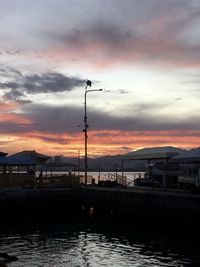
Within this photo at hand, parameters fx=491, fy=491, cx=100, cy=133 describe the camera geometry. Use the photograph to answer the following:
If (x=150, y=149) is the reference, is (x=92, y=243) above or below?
below

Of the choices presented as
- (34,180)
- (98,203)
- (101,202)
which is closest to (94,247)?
(101,202)

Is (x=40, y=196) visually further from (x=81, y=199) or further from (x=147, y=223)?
(x=147, y=223)

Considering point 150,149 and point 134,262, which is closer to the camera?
point 134,262

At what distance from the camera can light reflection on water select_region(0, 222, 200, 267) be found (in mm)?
31297

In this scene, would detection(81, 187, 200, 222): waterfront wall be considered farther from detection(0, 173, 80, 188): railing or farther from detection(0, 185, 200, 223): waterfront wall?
detection(0, 173, 80, 188): railing

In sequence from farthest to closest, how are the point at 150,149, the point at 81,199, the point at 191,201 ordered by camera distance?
1. the point at 150,149
2. the point at 81,199
3. the point at 191,201

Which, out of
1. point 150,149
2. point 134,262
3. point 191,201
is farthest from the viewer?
point 150,149

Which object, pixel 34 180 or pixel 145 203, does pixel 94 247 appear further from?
pixel 34 180

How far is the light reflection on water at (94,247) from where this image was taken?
3130cm

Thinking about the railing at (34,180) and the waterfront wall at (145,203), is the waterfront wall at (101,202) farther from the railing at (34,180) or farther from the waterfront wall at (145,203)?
the railing at (34,180)

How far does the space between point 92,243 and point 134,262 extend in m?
7.33

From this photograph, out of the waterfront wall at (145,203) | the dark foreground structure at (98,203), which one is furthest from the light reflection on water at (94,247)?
the dark foreground structure at (98,203)

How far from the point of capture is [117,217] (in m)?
50.1

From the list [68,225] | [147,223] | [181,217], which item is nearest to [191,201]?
[181,217]
